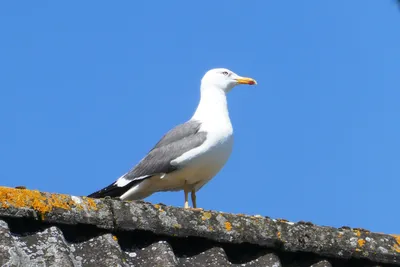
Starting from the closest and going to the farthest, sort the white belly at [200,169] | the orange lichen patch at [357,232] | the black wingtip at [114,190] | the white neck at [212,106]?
the orange lichen patch at [357,232], the white belly at [200,169], the black wingtip at [114,190], the white neck at [212,106]

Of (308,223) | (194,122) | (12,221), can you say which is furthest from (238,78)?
(12,221)

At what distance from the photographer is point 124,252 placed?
435 cm

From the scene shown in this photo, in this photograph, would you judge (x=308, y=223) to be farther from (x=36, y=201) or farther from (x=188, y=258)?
(x=36, y=201)

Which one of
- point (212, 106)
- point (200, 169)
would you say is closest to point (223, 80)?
point (212, 106)

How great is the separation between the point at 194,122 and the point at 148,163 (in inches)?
24.6

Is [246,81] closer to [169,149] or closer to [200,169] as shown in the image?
[169,149]

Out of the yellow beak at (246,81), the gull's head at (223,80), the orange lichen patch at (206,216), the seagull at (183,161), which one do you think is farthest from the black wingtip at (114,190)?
the orange lichen patch at (206,216)

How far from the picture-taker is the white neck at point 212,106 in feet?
32.9

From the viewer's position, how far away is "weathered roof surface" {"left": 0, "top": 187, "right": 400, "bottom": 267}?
4137 millimetres

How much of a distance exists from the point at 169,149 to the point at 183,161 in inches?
10.5

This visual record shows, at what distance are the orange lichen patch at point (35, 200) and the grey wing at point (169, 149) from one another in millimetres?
5194

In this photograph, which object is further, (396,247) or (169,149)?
(169,149)

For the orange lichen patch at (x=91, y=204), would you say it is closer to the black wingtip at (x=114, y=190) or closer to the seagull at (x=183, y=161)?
the seagull at (x=183, y=161)

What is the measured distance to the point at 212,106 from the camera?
34.1 ft
